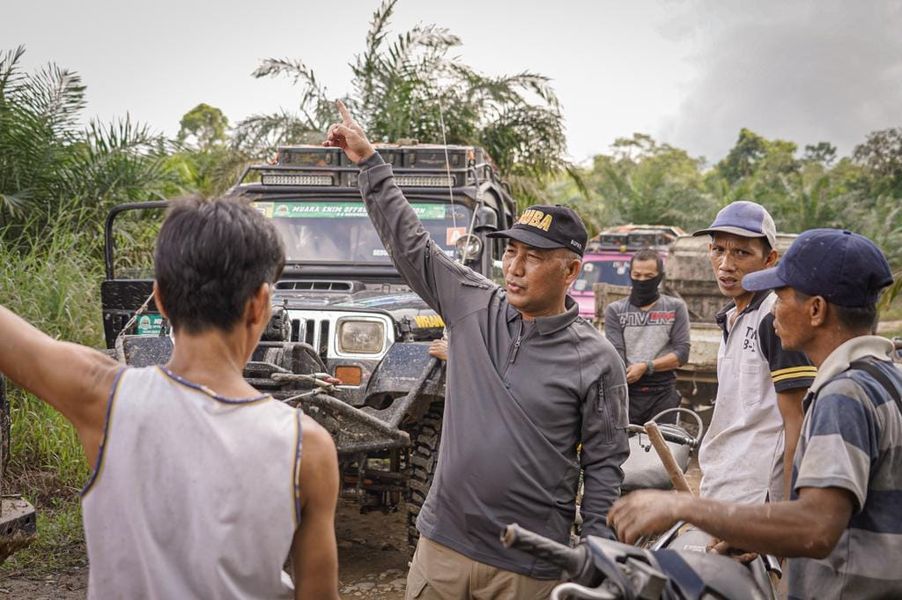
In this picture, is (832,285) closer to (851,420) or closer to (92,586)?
(851,420)

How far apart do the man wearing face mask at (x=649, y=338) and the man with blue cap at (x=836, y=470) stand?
4.09 m

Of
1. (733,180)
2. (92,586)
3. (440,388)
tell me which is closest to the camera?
(92,586)

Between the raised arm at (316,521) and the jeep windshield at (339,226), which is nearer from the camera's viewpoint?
the raised arm at (316,521)

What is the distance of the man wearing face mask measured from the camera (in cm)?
627

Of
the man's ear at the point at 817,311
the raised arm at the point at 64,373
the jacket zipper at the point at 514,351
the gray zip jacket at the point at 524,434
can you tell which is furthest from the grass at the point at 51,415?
the man's ear at the point at 817,311

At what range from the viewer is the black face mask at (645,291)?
641 centimetres

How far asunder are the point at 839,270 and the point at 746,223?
1.50 meters

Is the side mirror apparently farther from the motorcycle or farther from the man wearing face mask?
the motorcycle

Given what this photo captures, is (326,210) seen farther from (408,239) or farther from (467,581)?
(467,581)

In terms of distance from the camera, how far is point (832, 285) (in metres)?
Result: 2.09

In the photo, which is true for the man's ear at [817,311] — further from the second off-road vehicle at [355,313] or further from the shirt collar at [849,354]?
the second off-road vehicle at [355,313]

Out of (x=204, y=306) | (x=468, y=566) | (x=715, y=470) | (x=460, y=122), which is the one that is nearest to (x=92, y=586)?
(x=204, y=306)

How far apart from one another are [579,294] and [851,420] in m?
14.7

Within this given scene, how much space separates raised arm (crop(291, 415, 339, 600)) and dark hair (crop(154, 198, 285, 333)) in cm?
25
